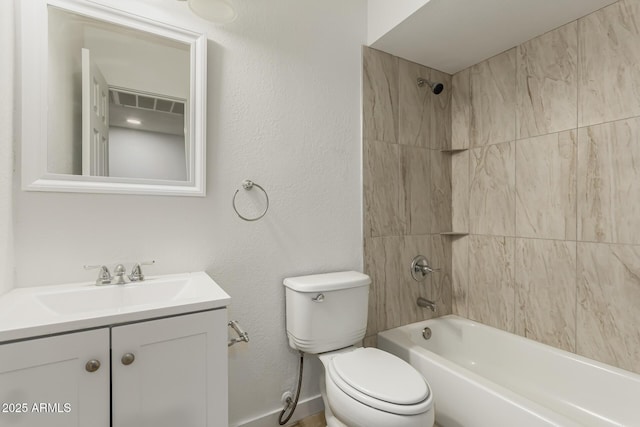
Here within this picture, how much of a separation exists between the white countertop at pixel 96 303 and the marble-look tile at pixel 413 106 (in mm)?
1510

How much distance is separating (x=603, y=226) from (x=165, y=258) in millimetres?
2074

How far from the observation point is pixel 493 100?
1949mm

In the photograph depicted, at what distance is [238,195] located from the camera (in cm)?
145

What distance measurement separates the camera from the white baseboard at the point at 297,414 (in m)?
1.47

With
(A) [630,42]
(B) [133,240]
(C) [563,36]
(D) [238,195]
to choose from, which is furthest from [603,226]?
(B) [133,240]

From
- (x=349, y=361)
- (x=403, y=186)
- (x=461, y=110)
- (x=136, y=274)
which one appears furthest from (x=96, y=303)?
(x=461, y=110)

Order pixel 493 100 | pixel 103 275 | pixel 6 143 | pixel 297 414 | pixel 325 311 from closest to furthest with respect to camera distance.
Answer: pixel 6 143 < pixel 103 275 < pixel 325 311 < pixel 297 414 < pixel 493 100

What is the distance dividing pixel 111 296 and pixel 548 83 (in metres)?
2.37

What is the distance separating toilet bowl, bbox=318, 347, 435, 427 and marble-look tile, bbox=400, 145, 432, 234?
94cm

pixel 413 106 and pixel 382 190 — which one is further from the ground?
pixel 413 106

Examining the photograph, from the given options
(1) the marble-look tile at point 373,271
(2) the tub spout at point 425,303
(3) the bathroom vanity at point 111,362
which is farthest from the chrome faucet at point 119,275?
(2) the tub spout at point 425,303

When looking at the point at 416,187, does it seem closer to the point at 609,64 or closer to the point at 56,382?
the point at 609,64

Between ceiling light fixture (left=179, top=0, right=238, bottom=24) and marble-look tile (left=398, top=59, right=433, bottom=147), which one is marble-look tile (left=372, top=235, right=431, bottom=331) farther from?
ceiling light fixture (left=179, top=0, right=238, bottom=24)

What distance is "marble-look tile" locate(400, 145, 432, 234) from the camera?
1.97 meters
